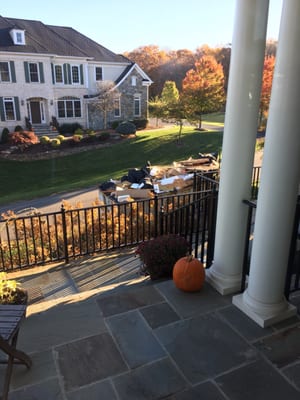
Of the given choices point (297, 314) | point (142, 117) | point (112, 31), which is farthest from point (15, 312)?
point (112, 31)

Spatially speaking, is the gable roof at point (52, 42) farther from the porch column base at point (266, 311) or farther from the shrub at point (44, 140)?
the porch column base at point (266, 311)

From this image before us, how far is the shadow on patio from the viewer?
2.18 m

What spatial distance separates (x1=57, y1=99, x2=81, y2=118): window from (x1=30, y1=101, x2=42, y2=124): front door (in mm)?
1321

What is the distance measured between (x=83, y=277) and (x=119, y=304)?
5.24 feet

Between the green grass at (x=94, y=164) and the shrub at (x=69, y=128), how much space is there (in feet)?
12.7

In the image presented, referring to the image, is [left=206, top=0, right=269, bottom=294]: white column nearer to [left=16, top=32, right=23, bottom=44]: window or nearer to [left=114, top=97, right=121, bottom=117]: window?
[left=16, top=32, right=23, bottom=44]: window

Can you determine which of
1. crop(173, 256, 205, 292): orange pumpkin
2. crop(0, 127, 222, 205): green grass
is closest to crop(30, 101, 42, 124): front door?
crop(0, 127, 222, 205): green grass

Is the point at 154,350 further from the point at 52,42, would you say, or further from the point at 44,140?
the point at 52,42

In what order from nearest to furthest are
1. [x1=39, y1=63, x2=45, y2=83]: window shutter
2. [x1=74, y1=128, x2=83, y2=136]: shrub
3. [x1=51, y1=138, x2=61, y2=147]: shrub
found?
[x1=51, y1=138, x2=61, y2=147]: shrub < [x1=39, y1=63, x2=45, y2=83]: window shutter < [x1=74, y1=128, x2=83, y2=136]: shrub

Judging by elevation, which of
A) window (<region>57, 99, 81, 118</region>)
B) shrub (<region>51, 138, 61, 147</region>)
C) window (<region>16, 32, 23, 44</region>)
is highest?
window (<region>16, 32, 23, 44</region>)

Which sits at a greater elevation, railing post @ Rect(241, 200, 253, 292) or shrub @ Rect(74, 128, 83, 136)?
railing post @ Rect(241, 200, 253, 292)

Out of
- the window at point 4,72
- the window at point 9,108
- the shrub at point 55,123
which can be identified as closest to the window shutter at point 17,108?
the window at point 9,108

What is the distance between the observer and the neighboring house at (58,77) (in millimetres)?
20489

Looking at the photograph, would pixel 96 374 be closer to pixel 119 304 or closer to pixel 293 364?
pixel 119 304
